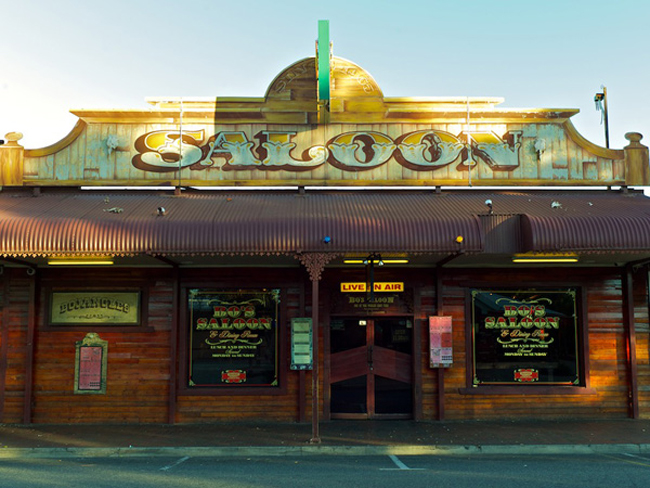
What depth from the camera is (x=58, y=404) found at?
11.2 m

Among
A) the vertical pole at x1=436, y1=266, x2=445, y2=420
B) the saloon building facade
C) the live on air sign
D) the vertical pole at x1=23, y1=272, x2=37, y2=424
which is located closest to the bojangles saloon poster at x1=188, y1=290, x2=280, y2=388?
the saloon building facade

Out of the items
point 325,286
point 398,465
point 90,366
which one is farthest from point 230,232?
point 398,465

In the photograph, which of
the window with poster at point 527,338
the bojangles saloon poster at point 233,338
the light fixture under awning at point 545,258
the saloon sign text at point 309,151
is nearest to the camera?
the light fixture under awning at point 545,258

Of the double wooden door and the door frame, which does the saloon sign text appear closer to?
the door frame

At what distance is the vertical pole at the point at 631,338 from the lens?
11.3 meters

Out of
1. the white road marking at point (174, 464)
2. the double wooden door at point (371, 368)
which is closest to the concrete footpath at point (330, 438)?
the white road marking at point (174, 464)

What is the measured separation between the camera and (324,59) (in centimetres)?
1110

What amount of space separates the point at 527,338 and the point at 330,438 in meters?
4.62

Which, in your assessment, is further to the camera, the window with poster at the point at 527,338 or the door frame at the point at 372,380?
the window with poster at the point at 527,338

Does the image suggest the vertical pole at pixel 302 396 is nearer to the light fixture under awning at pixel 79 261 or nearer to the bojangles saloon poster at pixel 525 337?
the bojangles saloon poster at pixel 525 337

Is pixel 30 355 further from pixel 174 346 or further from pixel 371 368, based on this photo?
pixel 371 368

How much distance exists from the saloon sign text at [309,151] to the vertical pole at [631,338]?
10.6 ft

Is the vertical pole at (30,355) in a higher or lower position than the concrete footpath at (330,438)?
higher

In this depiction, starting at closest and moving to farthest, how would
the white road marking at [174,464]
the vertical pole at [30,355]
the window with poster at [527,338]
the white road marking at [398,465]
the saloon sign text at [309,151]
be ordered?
the white road marking at [398,465] → the white road marking at [174,464] → the vertical pole at [30,355] → the window with poster at [527,338] → the saloon sign text at [309,151]
